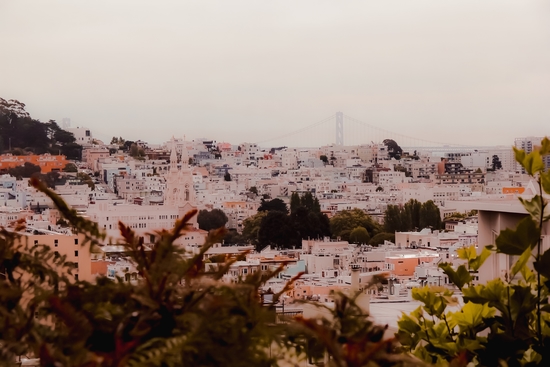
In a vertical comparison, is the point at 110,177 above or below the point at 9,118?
below


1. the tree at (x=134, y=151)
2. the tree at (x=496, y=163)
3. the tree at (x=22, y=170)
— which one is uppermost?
the tree at (x=134, y=151)

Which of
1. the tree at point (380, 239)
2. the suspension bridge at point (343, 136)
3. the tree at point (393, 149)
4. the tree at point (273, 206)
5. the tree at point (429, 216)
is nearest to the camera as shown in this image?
the tree at point (380, 239)

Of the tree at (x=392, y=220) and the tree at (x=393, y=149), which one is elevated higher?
the tree at (x=393, y=149)

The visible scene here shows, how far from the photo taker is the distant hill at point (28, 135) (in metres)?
24.6

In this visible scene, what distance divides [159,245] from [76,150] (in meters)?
29.3

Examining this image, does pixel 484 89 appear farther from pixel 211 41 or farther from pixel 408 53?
pixel 211 41

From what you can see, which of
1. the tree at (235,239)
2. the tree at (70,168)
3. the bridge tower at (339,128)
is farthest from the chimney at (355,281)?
the bridge tower at (339,128)

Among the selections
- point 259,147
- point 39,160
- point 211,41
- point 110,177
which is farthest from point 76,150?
point 259,147

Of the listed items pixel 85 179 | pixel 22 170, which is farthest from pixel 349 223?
pixel 22 170

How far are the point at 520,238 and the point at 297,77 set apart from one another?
34031 mm

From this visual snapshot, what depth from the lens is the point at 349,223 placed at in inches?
928

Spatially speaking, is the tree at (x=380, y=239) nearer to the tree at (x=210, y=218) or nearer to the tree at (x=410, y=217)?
the tree at (x=410, y=217)

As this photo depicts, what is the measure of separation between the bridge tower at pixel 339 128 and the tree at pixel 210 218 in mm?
15993

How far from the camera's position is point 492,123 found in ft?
110
